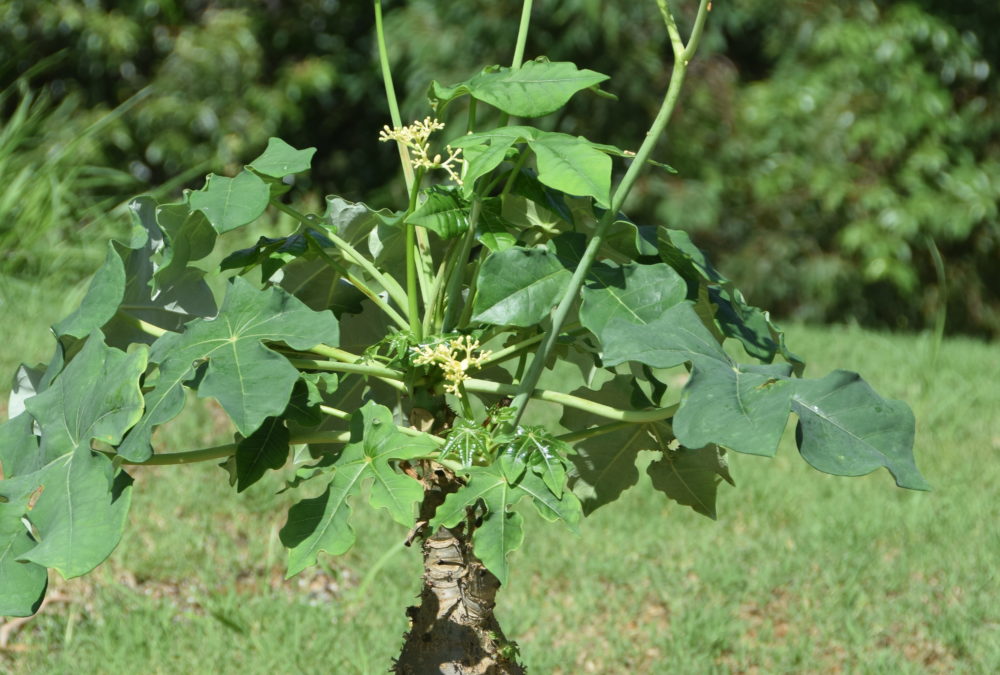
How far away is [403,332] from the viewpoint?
1.44 metres

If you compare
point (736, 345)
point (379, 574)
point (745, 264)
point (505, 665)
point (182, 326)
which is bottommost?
point (745, 264)

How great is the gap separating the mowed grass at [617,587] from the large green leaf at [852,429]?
4.40 ft

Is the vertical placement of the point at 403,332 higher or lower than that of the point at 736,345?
higher

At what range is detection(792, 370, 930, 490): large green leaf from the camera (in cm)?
111

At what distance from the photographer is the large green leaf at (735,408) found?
42.6 inches

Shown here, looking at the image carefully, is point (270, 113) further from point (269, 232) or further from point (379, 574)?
point (379, 574)

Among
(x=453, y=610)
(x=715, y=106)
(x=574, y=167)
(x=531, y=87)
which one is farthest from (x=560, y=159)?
(x=715, y=106)

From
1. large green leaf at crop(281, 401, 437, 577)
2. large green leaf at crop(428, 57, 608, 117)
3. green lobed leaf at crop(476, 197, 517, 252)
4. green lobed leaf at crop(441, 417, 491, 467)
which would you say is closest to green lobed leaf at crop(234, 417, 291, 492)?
large green leaf at crop(281, 401, 437, 577)

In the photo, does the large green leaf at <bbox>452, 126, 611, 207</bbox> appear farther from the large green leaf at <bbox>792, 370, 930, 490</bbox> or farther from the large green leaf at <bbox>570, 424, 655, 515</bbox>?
the large green leaf at <bbox>570, 424, 655, 515</bbox>

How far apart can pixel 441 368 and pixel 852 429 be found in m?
0.51

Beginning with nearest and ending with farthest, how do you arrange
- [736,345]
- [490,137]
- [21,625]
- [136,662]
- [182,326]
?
[490,137]
[182,326]
[136,662]
[21,625]
[736,345]

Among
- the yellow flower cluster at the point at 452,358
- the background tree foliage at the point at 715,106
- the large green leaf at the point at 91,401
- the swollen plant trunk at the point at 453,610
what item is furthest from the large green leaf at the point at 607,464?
the background tree foliage at the point at 715,106

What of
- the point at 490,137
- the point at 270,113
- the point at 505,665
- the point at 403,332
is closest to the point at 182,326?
the point at 403,332

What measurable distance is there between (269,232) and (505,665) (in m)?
4.94
